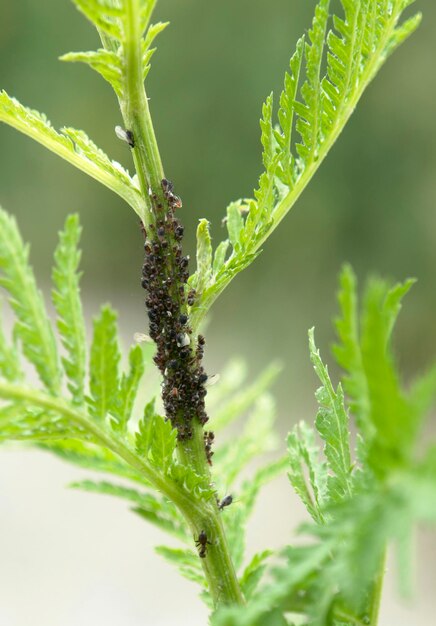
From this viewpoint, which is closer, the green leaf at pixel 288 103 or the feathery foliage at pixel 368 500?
the feathery foliage at pixel 368 500

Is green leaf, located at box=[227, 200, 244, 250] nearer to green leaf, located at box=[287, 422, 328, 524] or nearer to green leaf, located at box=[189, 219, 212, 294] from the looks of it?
green leaf, located at box=[189, 219, 212, 294]

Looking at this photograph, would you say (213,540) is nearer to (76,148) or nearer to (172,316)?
(172,316)

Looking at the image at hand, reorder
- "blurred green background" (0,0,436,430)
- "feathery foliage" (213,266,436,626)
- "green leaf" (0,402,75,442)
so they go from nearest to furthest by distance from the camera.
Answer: "feathery foliage" (213,266,436,626) → "green leaf" (0,402,75,442) → "blurred green background" (0,0,436,430)

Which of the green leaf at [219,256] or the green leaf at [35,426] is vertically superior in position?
the green leaf at [219,256]

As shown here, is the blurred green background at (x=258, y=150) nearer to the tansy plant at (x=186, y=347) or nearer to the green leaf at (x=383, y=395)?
the tansy plant at (x=186, y=347)

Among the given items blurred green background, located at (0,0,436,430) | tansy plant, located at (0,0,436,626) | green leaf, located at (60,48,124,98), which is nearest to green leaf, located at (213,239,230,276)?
tansy plant, located at (0,0,436,626)

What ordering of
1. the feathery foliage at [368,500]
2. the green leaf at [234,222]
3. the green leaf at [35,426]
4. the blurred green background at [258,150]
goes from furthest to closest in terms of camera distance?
the blurred green background at [258,150], the green leaf at [234,222], the green leaf at [35,426], the feathery foliage at [368,500]

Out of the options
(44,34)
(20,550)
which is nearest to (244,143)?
(44,34)

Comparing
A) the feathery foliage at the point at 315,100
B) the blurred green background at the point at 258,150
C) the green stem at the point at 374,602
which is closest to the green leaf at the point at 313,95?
the feathery foliage at the point at 315,100

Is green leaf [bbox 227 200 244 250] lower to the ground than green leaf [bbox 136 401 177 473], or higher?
higher
